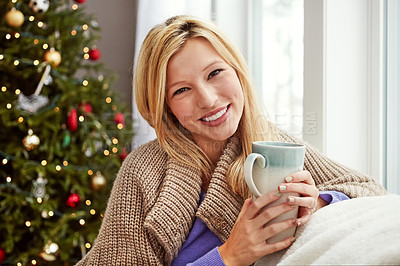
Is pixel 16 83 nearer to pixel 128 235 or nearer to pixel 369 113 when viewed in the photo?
pixel 128 235

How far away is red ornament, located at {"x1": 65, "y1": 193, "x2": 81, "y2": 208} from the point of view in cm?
213

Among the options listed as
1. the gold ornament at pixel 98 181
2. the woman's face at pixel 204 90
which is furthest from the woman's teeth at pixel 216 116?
the gold ornament at pixel 98 181

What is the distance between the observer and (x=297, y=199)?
29.4 inches

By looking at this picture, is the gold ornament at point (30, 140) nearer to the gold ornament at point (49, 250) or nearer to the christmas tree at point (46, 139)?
the christmas tree at point (46, 139)

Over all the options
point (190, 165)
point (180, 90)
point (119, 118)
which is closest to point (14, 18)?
point (119, 118)

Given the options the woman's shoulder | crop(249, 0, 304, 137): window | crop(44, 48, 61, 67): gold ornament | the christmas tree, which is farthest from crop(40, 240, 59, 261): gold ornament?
crop(249, 0, 304, 137): window

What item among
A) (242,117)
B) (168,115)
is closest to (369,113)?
(242,117)

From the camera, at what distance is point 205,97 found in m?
1.02

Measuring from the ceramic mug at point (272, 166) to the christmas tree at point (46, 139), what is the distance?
154cm

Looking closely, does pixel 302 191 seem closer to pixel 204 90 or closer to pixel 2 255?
pixel 204 90

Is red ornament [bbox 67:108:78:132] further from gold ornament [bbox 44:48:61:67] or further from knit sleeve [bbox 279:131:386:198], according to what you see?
knit sleeve [bbox 279:131:386:198]

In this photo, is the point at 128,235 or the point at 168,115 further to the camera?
the point at 168,115

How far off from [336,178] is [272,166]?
0.45 meters

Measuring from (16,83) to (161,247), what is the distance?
1500 millimetres
